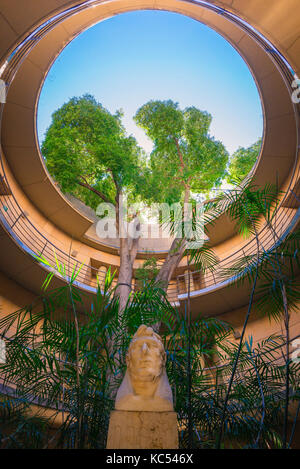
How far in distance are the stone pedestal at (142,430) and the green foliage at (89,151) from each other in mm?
6880

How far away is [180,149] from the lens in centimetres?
941

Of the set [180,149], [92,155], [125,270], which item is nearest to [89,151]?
[92,155]

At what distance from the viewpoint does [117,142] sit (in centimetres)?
925

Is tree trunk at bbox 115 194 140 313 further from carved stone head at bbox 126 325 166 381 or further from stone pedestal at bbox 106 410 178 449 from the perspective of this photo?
stone pedestal at bbox 106 410 178 449

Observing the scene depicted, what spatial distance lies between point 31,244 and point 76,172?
2.85 metres

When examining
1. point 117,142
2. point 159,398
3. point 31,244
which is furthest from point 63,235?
point 159,398

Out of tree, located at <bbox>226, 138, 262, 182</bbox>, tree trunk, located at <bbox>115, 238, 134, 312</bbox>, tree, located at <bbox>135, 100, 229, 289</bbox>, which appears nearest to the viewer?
tree trunk, located at <bbox>115, 238, 134, 312</bbox>

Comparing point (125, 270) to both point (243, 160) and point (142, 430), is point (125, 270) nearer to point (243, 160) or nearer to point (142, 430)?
point (142, 430)

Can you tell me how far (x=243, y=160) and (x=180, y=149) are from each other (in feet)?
8.07

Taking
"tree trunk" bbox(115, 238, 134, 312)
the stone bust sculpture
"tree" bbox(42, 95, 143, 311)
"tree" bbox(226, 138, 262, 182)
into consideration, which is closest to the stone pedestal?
the stone bust sculpture

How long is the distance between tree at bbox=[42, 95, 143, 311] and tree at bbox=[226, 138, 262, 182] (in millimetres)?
3695

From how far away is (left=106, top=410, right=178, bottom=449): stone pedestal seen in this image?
6.22 ft
